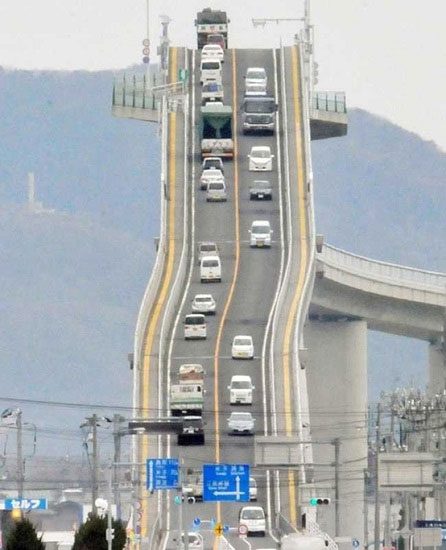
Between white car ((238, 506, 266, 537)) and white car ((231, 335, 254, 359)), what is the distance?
23.2 m

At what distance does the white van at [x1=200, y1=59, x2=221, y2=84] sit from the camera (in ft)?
586

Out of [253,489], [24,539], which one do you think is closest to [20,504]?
[253,489]

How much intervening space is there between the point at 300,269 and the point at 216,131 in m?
19.8

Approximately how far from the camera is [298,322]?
14962cm

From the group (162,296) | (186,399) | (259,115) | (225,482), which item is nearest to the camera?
(225,482)

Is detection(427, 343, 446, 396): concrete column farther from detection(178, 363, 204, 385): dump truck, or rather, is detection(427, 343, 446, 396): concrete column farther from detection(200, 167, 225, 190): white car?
detection(178, 363, 204, 385): dump truck

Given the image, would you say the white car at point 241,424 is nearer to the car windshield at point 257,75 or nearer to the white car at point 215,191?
the white car at point 215,191

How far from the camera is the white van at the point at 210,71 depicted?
586 feet

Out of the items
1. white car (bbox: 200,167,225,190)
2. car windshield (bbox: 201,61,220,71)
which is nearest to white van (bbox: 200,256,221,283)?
white car (bbox: 200,167,225,190)

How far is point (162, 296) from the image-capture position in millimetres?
156250

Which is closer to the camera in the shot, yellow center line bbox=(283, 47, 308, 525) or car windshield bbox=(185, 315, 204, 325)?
yellow center line bbox=(283, 47, 308, 525)

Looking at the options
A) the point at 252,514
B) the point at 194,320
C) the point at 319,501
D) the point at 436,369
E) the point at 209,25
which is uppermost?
the point at 209,25

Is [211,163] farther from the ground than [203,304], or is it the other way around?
[211,163]

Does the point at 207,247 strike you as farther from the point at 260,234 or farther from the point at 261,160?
the point at 261,160
